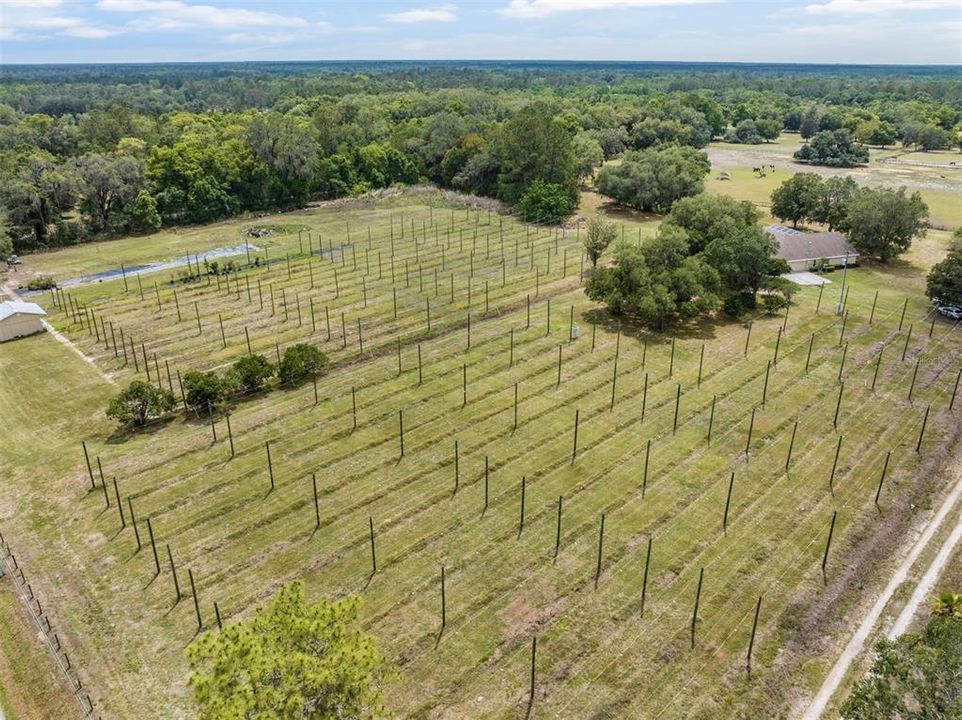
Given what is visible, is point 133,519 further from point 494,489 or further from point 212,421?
point 494,489

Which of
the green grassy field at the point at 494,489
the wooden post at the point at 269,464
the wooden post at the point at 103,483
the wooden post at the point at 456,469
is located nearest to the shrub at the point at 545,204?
the green grassy field at the point at 494,489

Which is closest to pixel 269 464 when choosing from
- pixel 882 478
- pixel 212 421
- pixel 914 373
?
pixel 212 421

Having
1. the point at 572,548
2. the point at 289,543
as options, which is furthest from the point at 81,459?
the point at 572,548

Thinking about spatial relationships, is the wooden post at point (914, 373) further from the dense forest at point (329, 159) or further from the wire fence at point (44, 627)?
the dense forest at point (329, 159)

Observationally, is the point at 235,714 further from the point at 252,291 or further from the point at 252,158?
the point at 252,158

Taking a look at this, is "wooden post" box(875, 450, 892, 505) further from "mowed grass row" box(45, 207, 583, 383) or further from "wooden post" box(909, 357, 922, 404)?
"mowed grass row" box(45, 207, 583, 383)

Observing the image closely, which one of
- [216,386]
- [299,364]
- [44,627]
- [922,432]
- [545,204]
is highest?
[545,204]

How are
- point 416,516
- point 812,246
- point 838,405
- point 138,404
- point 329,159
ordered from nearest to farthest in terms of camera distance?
point 416,516 < point 138,404 < point 838,405 < point 812,246 < point 329,159
